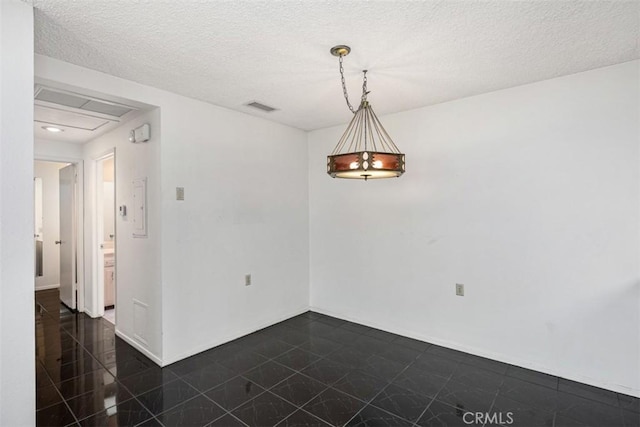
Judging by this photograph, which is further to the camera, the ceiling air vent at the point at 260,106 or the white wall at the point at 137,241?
the ceiling air vent at the point at 260,106

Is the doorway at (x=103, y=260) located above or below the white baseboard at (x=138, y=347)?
above

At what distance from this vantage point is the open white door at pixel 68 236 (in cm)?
453

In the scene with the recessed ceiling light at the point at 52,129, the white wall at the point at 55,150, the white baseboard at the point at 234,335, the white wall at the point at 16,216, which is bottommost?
the white baseboard at the point at 234,335

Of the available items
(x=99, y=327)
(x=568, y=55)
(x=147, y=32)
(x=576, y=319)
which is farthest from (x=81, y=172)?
(x=576, y=319)

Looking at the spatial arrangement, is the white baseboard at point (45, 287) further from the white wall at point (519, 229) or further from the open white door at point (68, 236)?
the white wall at point (519, 229)

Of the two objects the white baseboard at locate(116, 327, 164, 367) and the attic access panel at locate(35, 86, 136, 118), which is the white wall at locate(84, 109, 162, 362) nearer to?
the white baseboard at locate(116, 327, 164, 367)

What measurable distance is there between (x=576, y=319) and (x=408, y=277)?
4.84ft

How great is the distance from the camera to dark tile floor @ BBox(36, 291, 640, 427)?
7.26 feet

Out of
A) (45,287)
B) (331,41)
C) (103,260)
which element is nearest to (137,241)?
(103,260)

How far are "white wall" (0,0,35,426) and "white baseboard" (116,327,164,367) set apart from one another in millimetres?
1282

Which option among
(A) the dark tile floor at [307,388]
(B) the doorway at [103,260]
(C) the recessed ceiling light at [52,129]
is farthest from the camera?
(B) the doorway at [103,260]

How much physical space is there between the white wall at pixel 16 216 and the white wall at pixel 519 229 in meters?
2.62

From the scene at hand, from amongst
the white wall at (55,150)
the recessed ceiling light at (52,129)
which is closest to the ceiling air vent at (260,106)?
the recessed ceiling light at (52,129)

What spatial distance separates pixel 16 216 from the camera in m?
1.70
